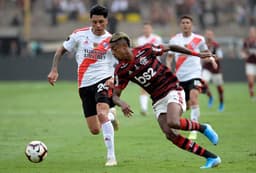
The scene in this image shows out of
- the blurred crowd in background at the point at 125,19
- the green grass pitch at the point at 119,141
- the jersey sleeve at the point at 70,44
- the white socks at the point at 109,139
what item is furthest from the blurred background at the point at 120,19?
the white socks at the point at 109,139

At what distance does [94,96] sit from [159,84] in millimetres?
1993

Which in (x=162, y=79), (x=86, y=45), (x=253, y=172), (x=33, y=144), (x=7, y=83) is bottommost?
(x=253, y=172)

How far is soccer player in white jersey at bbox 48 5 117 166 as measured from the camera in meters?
12.5

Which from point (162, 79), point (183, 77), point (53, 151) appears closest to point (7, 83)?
point (183, 77)

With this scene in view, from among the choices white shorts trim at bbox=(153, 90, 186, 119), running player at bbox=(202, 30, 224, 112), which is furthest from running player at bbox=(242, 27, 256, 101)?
white shorts trim at bbox=(153, 90, 186, 119)

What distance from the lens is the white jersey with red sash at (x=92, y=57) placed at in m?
12.7

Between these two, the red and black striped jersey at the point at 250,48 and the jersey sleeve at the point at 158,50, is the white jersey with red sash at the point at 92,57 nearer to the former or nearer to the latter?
the jersey sleeve at the point at 158,50

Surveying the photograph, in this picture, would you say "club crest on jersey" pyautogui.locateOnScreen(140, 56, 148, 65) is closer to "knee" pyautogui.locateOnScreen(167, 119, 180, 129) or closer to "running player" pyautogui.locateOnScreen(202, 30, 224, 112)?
"knee" pyautogui.locateOnScreen(167, 119, 180, 129)

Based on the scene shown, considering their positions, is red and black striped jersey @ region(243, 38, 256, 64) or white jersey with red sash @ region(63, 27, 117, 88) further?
red and black striped jersey @ region(243, 38, 256, 64)

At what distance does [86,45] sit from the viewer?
42.0 feet

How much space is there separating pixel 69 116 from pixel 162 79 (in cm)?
1191

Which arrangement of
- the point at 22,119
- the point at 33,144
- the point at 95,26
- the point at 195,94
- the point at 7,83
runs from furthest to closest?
the point at 7,83 → the point at 22,119 → the point at 195,94 → the point at 95,26 → the point at 33,144

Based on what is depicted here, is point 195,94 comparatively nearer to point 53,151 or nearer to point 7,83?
point 53,151

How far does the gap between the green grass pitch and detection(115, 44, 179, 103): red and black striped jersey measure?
128 centimetres
